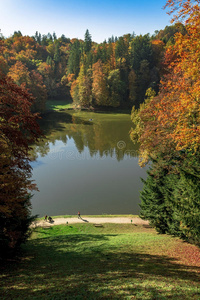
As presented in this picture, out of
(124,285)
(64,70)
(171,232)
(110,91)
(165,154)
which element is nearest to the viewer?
(124,285)

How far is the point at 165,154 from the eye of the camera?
15312 mm

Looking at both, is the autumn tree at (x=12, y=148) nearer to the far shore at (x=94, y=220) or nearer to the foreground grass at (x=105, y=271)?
the foreground grass at (x=105, y=271)

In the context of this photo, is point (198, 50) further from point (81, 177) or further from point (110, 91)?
point (110, 91)

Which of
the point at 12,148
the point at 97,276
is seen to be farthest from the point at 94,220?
the point at 12,148

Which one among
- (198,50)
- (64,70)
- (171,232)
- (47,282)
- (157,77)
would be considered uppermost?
(64,70)

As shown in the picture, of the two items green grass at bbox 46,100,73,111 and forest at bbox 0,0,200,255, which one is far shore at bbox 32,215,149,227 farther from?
Result: green grass at bbox 46,100,73,111

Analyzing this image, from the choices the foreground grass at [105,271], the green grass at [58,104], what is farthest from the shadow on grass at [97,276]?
the green grass at [58,104]

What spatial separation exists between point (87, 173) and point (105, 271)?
20.7 meters

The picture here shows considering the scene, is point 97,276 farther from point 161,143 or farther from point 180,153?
point 161,143

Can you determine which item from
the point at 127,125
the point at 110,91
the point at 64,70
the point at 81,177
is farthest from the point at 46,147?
the point at 64,70

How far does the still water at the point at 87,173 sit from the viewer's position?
2202cm

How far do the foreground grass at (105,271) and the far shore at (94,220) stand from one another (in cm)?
531

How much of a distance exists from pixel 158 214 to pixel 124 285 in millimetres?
9056

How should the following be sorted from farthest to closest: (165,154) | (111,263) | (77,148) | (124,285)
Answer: (77,148) → (165,154) → (111,263) → (124,285)
